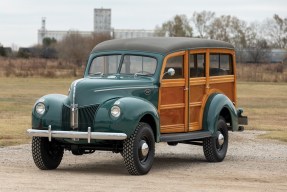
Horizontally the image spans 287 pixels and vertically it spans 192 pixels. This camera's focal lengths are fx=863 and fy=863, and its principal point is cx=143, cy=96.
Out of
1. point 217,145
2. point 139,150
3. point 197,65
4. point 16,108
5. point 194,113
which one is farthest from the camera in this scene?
point 16,108

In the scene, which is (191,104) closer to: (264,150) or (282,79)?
(264,150)

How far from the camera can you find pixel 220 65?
16062 mm

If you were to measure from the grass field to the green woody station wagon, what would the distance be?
4.54 metres

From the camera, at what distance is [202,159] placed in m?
15.8

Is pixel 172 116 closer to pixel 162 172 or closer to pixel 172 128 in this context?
pixel 172 128

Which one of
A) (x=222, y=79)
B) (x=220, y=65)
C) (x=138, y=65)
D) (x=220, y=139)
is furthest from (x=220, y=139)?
(x=138, y=65)

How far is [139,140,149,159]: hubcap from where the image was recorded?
12961mm

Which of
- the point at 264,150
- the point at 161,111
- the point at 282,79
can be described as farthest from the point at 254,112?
the point at 282,79

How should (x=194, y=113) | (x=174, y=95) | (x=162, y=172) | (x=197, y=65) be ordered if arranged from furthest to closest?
(x=197, y=65), (x=194, y=113), (x=174, y=95), (x=162, y=172)

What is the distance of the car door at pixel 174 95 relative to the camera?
1412 cm

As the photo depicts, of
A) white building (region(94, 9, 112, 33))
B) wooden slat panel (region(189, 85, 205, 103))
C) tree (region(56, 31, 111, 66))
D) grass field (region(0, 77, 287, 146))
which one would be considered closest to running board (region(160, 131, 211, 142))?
wooden slat panel (region(189, 85, 205, 103))

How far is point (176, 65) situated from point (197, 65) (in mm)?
711

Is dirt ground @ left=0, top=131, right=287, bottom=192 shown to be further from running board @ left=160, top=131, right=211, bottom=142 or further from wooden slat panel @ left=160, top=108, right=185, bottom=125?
wooden slat panel @ left=160, top=108, right=185, bottom=125

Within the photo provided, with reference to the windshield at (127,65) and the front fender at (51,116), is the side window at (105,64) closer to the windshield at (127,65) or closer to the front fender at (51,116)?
the windshield at (127,65)
